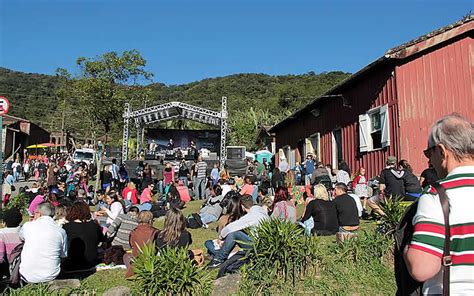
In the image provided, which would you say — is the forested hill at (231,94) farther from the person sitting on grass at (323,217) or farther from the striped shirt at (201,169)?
the person sitting on grass at (323,217)

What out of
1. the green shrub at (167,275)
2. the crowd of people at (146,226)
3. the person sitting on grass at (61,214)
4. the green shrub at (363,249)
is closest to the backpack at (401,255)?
the crowd of people at (146,226)

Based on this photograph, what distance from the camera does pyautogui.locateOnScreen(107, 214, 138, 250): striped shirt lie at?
793 centimetres

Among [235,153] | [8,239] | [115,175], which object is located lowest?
[8,239]

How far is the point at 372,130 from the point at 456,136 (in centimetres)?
1144

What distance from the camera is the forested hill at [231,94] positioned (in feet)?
147

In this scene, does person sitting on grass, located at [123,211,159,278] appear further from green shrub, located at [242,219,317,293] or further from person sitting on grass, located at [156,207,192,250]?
green shrub, located at [242,219,317,293]

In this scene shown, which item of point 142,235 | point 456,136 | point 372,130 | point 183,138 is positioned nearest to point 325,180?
point 372,130

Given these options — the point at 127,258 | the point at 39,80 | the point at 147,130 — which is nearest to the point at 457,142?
the point at 127,258

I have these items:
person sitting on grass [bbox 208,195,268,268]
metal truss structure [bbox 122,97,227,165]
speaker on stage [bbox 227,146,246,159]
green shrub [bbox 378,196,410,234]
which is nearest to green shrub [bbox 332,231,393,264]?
green shrub [bbox 378,196,410,234]

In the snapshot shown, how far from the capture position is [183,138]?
3073 cm

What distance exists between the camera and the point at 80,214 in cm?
694

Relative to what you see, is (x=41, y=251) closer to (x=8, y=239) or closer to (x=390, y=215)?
(x=8, y=239)

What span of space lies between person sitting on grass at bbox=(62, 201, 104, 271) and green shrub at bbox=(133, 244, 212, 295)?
210 centimetres

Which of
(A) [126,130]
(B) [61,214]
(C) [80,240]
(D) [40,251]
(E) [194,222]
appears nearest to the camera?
(D) [40,251]
